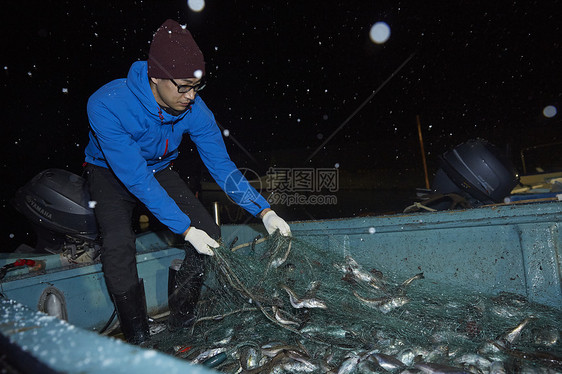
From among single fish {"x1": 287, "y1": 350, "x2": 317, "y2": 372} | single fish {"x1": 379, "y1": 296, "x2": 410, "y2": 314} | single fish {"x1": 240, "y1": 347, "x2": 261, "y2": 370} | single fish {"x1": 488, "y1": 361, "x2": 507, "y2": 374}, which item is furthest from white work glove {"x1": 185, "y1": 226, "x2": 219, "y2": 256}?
single fish {"x1": 488, "y1": 361, "x2": 507, "y2": 374}

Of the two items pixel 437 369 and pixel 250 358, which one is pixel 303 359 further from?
pixel 437 369

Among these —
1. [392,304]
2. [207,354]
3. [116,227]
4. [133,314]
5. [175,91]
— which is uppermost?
[175,91]

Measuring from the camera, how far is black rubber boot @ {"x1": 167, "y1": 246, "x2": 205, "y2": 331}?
10.7 ft

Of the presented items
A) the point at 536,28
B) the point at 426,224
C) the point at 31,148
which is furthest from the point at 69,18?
the point at 536,28

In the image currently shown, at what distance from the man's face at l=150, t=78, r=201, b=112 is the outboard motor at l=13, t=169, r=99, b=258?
57.1 inches

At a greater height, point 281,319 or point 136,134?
point 136,134

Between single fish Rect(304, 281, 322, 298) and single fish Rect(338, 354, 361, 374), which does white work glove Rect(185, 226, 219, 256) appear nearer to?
single fish Rect(304, 281, 322, 298)

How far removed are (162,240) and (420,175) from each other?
15.8 metres

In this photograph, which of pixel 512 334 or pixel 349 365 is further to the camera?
pixel 512 334

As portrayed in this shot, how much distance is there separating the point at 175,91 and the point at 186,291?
1.94 metres

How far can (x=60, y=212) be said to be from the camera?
3.27 metres

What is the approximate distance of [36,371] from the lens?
91 centimetres

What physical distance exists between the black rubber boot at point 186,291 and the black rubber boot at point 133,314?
1.29ft

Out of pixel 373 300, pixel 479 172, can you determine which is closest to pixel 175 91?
pixel 373 300
